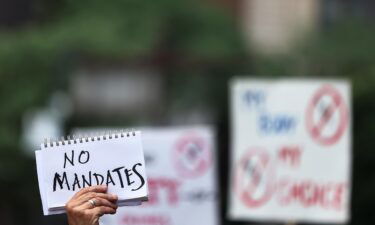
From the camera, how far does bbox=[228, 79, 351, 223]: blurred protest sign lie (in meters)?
7.83

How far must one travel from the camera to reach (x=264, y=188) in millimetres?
8086

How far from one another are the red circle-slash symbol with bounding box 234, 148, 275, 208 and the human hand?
4066mm

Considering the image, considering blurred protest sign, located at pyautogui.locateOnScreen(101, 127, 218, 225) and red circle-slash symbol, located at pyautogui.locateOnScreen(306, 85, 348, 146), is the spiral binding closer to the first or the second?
red circle-slash symbol, located at pyautogui.locateOnScreen(306, 85, 348, 146)

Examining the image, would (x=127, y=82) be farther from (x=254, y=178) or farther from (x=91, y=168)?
(x=91, y=168)

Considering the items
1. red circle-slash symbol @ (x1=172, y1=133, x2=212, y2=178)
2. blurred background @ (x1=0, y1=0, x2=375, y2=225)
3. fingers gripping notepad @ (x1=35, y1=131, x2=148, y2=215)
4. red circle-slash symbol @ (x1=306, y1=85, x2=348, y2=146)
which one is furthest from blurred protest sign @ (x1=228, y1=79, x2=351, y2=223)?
fingers gripping notepad @ (x1=35, y1=131, x2=148, y2=215)

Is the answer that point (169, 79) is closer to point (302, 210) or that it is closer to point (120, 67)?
point (120, 67)

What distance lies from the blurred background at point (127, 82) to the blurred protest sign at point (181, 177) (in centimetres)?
369

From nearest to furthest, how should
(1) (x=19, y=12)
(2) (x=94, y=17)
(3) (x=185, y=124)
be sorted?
(3) (x=185, y=124) → (2) (x=94, y=17) → (1) (x=19, y=12)

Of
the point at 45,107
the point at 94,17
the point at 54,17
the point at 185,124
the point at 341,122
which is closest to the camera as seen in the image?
the point at 341,122

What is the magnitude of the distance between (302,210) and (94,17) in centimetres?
885

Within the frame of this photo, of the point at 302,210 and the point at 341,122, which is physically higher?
the point at 341,122

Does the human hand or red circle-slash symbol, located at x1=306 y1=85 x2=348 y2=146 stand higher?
the human hand

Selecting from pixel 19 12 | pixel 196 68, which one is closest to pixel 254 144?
pixel 196 68

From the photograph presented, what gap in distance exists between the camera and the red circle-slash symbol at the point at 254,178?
8.07m
